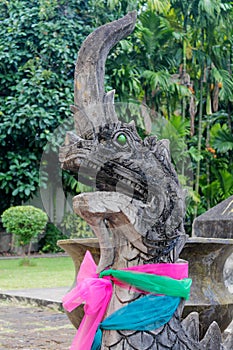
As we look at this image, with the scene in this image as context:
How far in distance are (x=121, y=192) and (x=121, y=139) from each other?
193 millimetres

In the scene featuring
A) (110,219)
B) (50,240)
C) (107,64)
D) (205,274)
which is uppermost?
(107,64)

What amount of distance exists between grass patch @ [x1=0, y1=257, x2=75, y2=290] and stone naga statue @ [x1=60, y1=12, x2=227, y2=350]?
5.35 metres

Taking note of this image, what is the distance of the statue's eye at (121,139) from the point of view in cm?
220

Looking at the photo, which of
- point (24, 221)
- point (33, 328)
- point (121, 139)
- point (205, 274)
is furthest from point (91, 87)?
point (24, 221)

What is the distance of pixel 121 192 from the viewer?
2227 mm

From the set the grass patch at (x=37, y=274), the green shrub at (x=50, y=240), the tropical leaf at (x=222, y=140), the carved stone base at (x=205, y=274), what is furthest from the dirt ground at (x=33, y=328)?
the tropical leaf at (x=222, y=140)

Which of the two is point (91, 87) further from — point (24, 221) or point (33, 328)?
point (24, 221)

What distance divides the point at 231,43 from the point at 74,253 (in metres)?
11.5

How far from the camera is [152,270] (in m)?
2.20

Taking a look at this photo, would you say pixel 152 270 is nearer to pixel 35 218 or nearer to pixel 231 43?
pixel 35 218

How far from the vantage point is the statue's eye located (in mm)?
2195

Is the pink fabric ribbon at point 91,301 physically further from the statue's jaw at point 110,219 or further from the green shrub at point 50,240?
the green shrub at point 50,240

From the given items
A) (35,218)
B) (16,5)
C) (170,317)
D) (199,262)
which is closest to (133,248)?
(170,317)

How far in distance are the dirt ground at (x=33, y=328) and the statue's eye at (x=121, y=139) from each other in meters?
2.31
